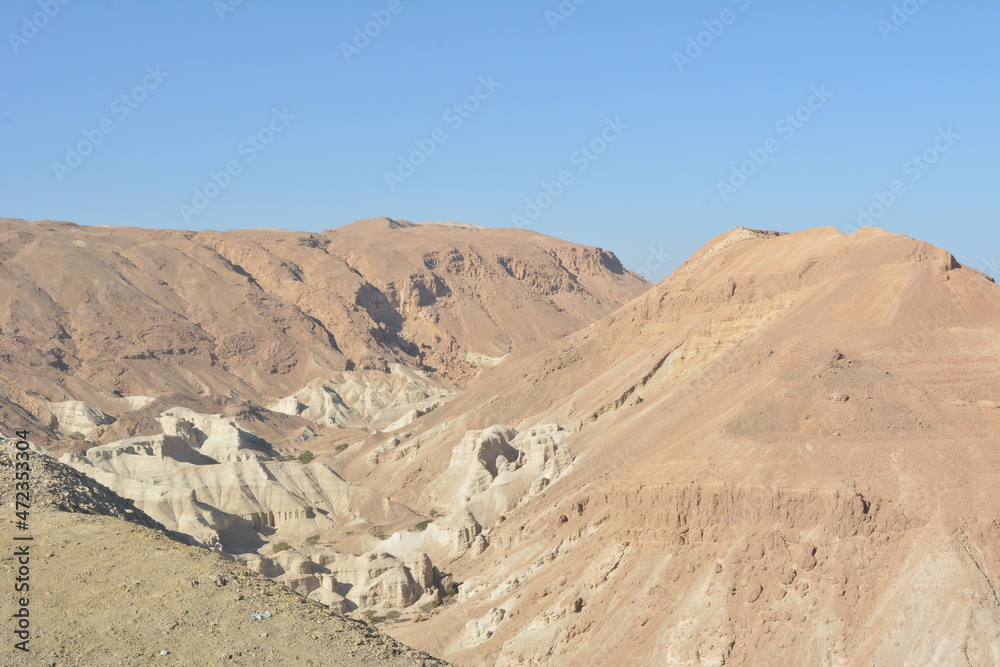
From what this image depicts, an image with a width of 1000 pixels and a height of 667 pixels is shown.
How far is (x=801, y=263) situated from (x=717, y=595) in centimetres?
2936

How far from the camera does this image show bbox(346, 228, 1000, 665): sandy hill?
110ft

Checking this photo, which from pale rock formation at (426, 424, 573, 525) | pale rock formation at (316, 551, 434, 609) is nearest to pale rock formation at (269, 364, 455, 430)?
pale rock formation at (426, 424, 573, 525)

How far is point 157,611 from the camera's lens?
1612 centimetres

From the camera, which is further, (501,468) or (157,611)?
(501,468)

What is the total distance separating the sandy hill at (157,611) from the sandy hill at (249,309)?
82.5 metres

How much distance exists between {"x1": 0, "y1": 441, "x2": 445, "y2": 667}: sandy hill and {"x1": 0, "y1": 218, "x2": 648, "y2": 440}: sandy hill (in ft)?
271

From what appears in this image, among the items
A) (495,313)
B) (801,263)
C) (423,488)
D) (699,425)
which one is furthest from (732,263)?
(495,313)

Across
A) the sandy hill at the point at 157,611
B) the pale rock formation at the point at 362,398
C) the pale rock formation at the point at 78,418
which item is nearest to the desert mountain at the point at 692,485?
the pale rock formation at the point at 78,418

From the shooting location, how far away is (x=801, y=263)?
61.1 metres

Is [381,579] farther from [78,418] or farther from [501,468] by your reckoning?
[78,418]

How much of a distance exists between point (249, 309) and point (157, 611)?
11987 centimetres

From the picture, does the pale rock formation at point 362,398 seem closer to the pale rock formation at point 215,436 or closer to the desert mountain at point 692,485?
the pale rock formation at point 215,436

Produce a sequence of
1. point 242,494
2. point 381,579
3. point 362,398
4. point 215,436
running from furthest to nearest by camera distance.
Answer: point 362,398
point 215,436
point 242,494
point 381,579

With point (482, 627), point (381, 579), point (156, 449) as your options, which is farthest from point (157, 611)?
point (156, 449)
